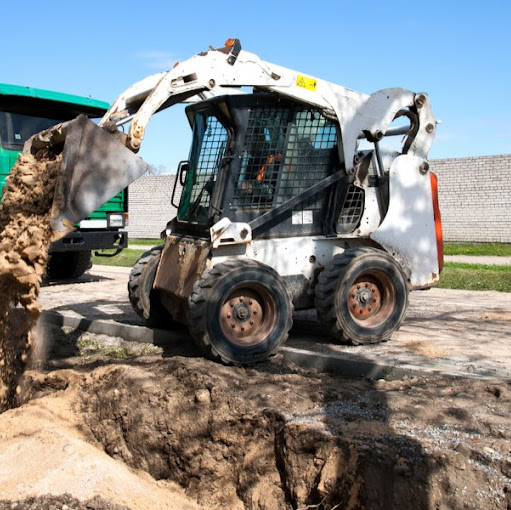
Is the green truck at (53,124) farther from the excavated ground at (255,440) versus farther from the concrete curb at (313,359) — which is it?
the excavated ground at (255,440)

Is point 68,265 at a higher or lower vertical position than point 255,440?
higher

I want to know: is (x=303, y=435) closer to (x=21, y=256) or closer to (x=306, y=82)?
(x=21, y=256)

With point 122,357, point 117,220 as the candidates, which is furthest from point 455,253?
point 122,357

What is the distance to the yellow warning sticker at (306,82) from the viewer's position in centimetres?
620

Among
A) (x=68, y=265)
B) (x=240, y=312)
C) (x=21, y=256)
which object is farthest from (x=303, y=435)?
(x=68, y=265)

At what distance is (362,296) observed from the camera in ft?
21.1

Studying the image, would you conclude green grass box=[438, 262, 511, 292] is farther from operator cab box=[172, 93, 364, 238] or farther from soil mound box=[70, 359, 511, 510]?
soil mound box=[70, 359, 511, 510]

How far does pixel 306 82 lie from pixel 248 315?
7.51 ft

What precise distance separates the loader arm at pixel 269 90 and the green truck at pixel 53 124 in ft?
Answer: 15.1

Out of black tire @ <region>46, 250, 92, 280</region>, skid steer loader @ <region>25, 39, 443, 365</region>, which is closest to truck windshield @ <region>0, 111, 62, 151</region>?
black tire @ <region>46, 250, 92, 280</region>

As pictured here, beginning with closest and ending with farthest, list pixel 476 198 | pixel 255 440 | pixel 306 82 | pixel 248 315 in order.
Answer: pixel 255 440
pixel 248 315
pixel 306 82
pixel 476 198

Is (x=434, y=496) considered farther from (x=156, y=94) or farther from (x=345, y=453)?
(x=156, y=94)

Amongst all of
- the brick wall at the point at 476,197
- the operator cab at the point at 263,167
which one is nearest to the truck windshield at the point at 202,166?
the operator cab at the point at 263,167

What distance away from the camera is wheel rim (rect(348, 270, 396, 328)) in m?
6.42
